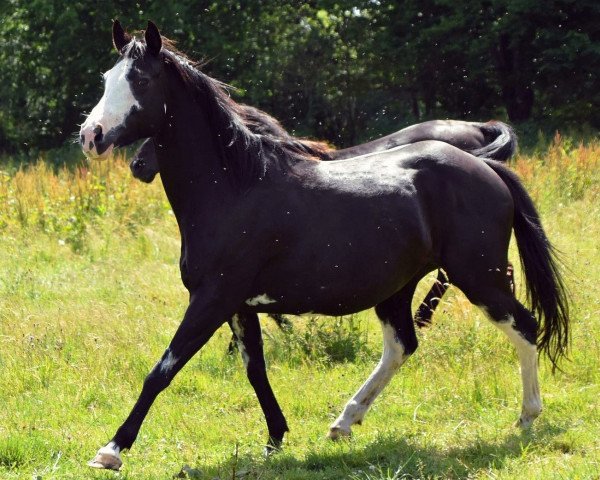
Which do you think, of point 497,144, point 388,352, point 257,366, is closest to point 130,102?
point 257,366

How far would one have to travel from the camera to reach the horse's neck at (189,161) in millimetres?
5039

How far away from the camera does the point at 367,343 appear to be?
7.37m

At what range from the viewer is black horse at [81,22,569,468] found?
4.82 metres

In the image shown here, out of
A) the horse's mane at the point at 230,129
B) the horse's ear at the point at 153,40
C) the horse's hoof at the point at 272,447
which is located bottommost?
the horse's hoof at the point at 272,447

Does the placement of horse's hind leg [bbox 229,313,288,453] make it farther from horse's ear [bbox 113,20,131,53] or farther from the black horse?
horse's ear [bbox 113,20,131,53]

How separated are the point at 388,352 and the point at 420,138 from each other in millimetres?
3163

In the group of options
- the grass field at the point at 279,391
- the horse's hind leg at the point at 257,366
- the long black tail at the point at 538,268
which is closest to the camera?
the grass field at the point at 279,391

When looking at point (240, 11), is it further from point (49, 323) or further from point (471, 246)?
point (471, 246)

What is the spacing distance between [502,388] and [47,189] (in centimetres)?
838

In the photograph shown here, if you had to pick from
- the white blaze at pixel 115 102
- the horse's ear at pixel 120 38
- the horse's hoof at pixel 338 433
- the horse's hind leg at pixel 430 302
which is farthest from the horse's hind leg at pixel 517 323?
the horse's ear at pixel 120 38

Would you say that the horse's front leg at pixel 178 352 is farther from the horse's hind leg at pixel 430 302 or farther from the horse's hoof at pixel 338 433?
the horse's hind leg at pixel 430 302

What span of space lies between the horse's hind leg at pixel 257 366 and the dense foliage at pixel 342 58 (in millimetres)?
17899

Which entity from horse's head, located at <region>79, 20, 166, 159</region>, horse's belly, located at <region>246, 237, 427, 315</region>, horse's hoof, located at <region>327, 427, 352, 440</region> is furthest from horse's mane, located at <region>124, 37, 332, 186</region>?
horse's hoof, located at <region>327, 427, 352, 440</region>

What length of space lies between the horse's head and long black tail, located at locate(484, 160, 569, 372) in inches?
84.7
